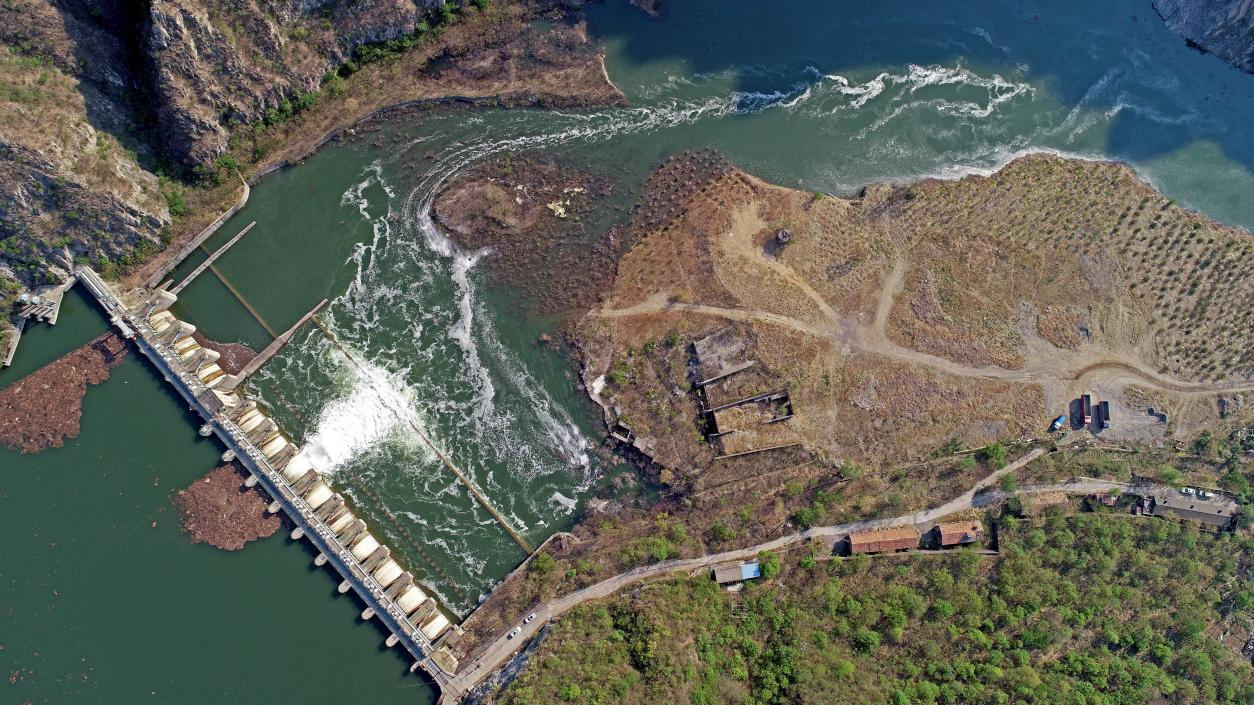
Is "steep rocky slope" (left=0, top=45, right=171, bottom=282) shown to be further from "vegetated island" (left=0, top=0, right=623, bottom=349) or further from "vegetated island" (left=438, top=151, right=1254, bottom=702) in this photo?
"vegetated island" (left=438, top=151, right=1254, bottom=702)

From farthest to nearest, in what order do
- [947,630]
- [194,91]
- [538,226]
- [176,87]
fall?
[538,226] → [194,91] → [176,87] → [947,630]

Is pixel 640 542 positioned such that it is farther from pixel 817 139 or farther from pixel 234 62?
pixel 234 62

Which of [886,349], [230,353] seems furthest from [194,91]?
[886,349]

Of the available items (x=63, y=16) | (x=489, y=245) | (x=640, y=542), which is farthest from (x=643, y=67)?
(x=63, y=16)

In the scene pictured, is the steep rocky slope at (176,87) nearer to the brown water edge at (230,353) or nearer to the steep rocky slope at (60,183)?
the steep rocky slope at (60,183)

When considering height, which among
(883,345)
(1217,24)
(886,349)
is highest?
(1217,24)

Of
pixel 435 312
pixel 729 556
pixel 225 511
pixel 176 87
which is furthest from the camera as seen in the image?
pixel 435 312

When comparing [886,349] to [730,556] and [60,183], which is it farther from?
[60,183]
